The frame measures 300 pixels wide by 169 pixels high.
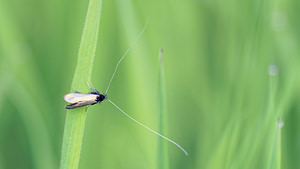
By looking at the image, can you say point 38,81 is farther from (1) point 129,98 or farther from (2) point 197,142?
(2) point 197,142

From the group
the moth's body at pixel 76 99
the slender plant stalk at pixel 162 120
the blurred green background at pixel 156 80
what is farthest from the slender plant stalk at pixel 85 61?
the blurred green background at pixel 156 80

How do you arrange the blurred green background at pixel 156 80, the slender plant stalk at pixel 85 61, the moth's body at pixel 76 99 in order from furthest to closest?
Answer: 1. the blurred green background at pixel 156 80
2. the moth's body at pixel 76 99
3. the slender plant stalk at pixel 85 61

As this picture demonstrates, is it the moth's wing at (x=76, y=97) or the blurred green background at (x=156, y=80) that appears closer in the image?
the moth's wing at (x=76, y=97)

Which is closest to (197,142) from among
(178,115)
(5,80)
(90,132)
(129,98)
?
(178,115)

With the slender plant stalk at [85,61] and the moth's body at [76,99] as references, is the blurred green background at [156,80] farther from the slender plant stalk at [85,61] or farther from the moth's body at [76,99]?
the slender plant stalk at [85,61]

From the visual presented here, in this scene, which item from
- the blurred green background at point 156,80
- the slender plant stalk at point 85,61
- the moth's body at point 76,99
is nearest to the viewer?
the slender plant stalk at point 85,61

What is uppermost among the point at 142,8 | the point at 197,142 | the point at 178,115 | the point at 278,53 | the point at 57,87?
the point at 142,8

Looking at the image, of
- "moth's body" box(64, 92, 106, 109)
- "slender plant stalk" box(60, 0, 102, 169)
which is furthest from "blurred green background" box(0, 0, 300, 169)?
"slender plant stalk" box(60, 0, 102, 169)

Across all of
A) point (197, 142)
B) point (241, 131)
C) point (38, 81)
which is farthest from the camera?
point (197, 142)

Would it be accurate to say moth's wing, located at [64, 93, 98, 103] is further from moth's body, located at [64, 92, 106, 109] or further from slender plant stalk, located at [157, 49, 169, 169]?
slender plant stalk, located at [157, 49, 169, 169]

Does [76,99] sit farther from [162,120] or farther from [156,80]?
[156,80]
